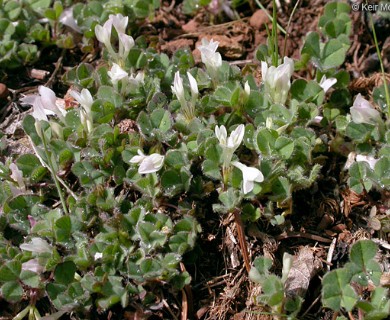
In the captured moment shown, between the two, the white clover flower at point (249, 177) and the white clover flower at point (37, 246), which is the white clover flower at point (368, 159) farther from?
the white clover flower at point (37, 246)

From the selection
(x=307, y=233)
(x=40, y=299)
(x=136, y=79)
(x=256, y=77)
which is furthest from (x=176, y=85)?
(x=40, y=299)

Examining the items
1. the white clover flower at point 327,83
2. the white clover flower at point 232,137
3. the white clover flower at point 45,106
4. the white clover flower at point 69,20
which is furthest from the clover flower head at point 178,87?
the white clover flower at point 69,20

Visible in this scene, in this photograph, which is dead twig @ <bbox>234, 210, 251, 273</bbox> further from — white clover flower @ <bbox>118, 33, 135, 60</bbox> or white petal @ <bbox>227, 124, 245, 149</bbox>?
white clover flower @ <bbox>118, 33, 135, 60</bbox>

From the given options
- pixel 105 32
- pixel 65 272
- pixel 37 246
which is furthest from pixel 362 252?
pixel 105 32

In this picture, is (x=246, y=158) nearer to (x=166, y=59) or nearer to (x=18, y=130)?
(x=166, y=59)

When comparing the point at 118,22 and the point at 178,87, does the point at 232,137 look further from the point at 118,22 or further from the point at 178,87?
the point at 118,22

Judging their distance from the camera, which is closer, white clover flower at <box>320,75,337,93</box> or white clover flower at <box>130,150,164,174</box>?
white clover flower at <box>130,150,164,174</box>

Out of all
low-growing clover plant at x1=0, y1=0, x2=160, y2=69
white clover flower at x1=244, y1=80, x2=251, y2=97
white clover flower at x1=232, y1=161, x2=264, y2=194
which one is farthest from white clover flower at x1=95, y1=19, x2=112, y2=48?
white clover flower at x1=232, y1=161, x2=264, y2=194
